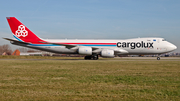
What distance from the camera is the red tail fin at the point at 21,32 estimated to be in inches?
1400

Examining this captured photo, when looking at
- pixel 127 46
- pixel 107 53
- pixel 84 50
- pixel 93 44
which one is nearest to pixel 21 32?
pixel 84 50

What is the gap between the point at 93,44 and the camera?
3597 centimetres

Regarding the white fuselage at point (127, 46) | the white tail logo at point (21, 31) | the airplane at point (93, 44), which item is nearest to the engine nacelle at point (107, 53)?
the airplane at point (93, 44)

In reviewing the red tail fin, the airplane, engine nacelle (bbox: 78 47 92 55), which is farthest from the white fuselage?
engine nacelle (bbox: 78 47 92 55)

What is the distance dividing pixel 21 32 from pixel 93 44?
1366cm

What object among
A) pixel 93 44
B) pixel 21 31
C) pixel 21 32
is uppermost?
pixel 21 31

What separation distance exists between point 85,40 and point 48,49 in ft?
23.4

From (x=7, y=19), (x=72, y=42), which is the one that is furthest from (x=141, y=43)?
(x=7, y=19)

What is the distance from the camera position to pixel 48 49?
1422 inches

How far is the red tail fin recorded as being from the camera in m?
35.6

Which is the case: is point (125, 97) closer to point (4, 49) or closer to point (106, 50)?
point (106, 50)

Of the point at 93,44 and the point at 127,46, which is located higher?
the point at 93,44

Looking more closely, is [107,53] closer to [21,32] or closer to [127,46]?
[127,46]

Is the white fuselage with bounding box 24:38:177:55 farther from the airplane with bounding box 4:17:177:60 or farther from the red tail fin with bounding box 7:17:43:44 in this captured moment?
the red tail fin with bounding box 7:17:43:44
